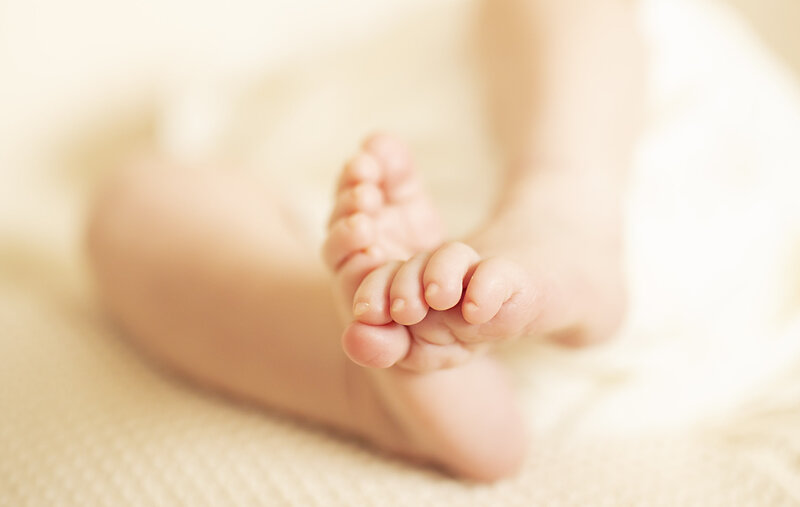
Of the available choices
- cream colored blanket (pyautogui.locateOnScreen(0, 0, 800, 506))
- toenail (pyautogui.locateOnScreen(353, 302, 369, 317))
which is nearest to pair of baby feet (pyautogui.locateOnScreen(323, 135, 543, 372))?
toenail (pyautogui.locateOnScreen(353, 302, 369, 317))

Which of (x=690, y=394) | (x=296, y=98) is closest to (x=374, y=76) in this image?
(x=296, y=98)

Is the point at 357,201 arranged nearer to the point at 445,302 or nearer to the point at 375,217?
the point at 375,217

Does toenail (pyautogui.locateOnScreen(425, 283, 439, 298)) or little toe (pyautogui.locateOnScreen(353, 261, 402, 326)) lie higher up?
toenail (pyautogui.locateOnScreen(425, 283, 439, 298))

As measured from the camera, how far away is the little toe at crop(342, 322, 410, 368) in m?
0.40

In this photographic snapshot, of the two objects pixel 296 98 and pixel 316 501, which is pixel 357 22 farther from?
pixel 316 501

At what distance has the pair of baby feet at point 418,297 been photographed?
392 millimetres

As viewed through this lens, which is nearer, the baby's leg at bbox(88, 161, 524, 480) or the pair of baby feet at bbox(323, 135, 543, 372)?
the pair of baby feet at bbox(323, 135, 543, 372)

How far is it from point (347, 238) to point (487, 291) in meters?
0.11

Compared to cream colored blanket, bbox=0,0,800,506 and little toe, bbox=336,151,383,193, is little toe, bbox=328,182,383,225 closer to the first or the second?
little toe, bbox=336,151,383,193

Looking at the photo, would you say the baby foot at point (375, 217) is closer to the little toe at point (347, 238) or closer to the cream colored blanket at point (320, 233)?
the little toe at point (347, 238)

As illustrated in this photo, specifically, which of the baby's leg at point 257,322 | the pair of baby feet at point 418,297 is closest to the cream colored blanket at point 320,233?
the baby's leg at point 257,322

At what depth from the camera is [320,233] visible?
2.49 ft

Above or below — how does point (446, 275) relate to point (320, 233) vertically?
above

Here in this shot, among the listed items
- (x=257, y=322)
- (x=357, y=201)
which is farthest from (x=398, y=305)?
(x=257, y=322)
